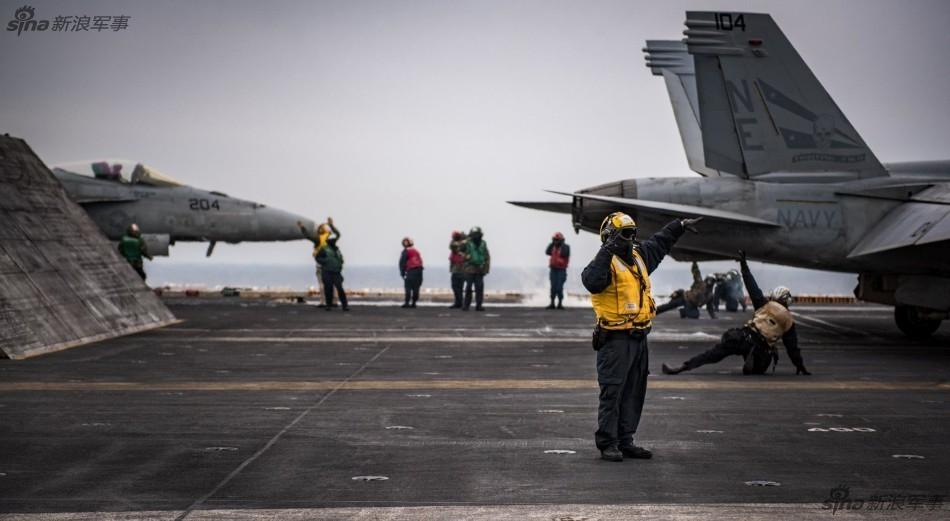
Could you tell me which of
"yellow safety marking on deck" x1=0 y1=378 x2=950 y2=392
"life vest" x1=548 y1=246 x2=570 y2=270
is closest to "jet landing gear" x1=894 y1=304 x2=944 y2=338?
"yellow safety marking on deck" x1=0 y1=378 x2=950 y2=392

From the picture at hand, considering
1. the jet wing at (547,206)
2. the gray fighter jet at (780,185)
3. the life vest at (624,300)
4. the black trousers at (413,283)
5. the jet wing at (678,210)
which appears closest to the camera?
the life vest at (624,300)

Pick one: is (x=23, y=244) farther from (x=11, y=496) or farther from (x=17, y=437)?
(x=11, y=496)

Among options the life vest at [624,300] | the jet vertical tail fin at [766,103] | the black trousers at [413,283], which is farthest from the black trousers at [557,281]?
the life vest at [624,300]

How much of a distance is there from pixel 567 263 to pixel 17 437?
22.7 metres

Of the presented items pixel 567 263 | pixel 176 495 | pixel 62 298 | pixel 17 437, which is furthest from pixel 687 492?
pixel 567 263

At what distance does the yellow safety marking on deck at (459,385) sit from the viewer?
12.5 metres

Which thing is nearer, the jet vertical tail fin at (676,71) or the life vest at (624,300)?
the life vest at (624,300)

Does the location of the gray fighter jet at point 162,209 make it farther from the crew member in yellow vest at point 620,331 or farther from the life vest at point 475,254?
the crew member in yellow vest at point 620,331

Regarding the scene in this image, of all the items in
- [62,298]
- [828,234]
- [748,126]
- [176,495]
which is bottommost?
[176,495]

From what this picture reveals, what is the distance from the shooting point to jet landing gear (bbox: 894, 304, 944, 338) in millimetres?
20922

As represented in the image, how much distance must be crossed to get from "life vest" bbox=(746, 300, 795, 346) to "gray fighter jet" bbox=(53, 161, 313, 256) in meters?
20.1

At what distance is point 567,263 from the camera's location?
3075 cm

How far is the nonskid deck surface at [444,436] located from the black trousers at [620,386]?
29cm

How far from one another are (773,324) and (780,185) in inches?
224
